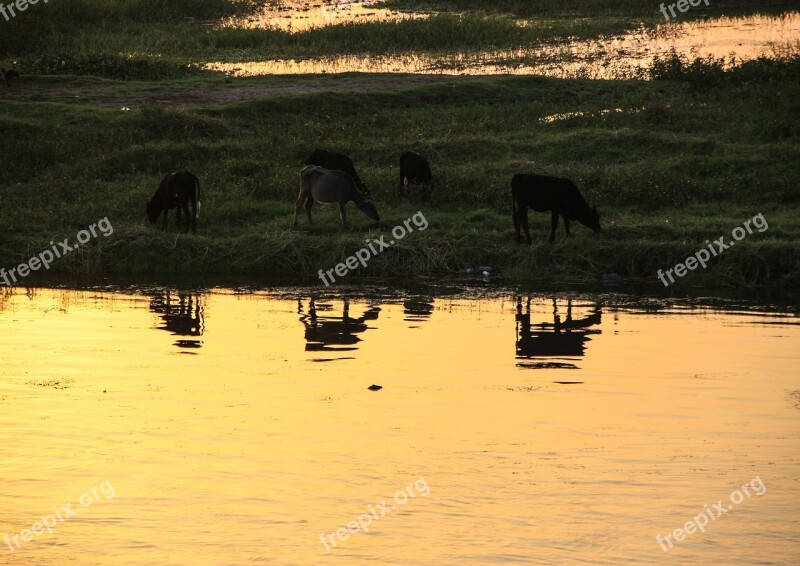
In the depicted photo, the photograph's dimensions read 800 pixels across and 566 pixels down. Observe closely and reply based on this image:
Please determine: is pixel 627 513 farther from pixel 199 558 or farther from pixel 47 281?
pixel 47 281

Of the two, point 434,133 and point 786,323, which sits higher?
point 434,133

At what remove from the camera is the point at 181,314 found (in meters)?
16.3

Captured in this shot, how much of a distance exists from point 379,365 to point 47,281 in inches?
297

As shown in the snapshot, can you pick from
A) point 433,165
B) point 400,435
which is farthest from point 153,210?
point 400,435

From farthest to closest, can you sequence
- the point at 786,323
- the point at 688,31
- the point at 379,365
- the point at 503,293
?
the point at 688,31 → the point at 503,293 → the point at 786,323 → the point at 379,365

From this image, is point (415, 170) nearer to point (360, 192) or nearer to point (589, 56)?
point (360, 192)

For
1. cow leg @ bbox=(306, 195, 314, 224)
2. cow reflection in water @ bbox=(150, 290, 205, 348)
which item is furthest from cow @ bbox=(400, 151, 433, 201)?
cow reflection in water @ bbox=(150, 290, 205, 348)

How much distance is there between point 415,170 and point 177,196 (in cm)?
400

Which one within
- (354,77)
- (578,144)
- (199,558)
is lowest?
(199,558)

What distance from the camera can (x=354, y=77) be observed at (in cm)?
3088

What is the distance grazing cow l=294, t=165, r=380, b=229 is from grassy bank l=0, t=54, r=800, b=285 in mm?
361

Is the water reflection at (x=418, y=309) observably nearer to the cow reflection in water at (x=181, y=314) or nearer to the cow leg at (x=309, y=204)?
the cow reflection in water at (x=181, y=314)

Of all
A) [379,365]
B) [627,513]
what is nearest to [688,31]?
[379,365]

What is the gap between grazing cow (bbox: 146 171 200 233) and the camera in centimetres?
1998
